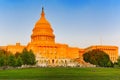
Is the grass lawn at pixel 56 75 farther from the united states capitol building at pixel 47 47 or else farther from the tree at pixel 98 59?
the united states capitol building at pixel 47 47

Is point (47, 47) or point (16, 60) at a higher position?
point (47, 47)

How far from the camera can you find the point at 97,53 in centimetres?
12650

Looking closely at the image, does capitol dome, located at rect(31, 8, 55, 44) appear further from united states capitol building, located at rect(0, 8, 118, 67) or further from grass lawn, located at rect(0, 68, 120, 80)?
grass lawn, located at rect(0, 68, 120, 80)

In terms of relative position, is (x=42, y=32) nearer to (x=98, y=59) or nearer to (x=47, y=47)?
(x=47, y=47)

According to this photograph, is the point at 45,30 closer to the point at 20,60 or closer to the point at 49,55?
the point at 49,55

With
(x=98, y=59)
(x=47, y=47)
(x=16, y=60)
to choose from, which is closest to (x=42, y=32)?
(x=47, y=47)

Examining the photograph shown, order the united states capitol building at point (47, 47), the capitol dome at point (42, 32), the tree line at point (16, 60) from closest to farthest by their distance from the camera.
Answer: the tree line at point (16, 60) < the united states capitol building at point (47, 47) < the capitol dome at point (42, 32)

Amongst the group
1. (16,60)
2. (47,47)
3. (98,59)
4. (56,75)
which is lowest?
(56,75)

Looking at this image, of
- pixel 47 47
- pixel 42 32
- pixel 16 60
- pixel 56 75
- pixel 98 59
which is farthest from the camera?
pixel 42 32

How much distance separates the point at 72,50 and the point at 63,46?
6.95 metres

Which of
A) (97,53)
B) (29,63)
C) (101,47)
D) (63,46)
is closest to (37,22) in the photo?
(63,46)

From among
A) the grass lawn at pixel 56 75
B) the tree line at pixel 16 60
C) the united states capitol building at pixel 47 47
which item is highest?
the united states capitol building at pixel 47 47

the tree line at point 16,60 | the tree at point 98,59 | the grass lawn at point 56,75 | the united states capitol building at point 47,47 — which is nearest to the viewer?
the grass lawn at point 56,75

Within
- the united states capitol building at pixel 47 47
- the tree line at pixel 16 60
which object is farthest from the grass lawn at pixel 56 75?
the united states capitol building at pixel 47 47
